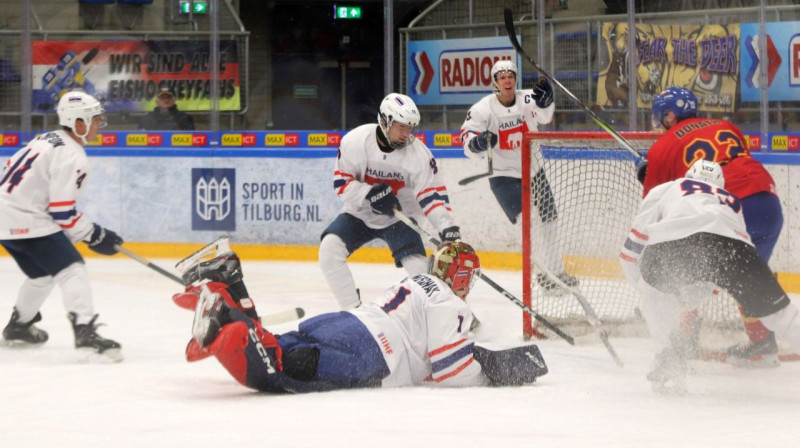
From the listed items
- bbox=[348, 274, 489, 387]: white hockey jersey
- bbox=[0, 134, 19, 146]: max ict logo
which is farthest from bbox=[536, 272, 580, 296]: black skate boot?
bbox=[0, 134, 19, 146]: max ict logo

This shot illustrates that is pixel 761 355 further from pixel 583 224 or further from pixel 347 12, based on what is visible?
pixel 347 12

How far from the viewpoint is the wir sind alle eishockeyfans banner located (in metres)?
8.54

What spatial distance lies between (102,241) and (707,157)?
239 centimetres

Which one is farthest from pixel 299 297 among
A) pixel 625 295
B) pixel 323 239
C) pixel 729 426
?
pixel 729 426

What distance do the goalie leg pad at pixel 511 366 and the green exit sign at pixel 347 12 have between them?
6438 millimetres

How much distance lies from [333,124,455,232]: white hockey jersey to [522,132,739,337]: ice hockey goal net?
45 cm

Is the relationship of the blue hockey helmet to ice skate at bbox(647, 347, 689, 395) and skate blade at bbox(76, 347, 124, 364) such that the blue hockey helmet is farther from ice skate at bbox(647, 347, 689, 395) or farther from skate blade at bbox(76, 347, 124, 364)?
skate blade at bbox(76, 347, 124, 364)

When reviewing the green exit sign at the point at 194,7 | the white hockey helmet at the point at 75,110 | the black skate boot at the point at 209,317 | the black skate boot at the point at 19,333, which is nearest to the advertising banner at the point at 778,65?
the green exit sign at the point at 194,7

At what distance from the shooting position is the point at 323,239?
525 centimetres

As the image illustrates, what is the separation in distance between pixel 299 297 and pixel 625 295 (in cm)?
195

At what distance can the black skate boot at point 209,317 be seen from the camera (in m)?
3.56

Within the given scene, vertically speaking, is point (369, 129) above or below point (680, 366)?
above

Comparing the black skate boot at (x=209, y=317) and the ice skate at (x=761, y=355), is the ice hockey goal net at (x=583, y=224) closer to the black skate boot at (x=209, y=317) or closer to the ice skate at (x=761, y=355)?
the ice skate at (x=761, y=355)

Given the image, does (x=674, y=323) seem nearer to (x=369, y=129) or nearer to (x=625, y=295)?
(x=625, y=295)
